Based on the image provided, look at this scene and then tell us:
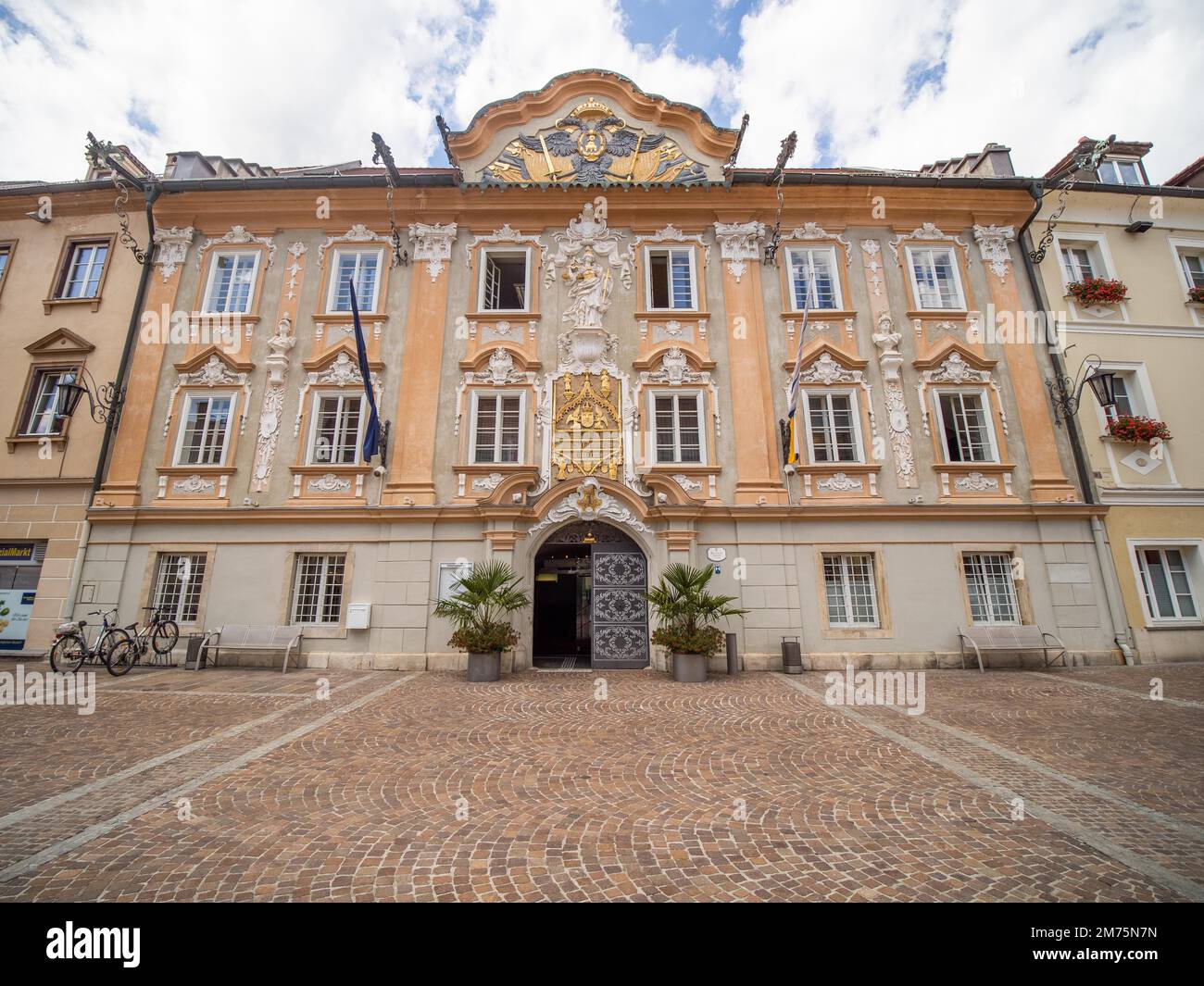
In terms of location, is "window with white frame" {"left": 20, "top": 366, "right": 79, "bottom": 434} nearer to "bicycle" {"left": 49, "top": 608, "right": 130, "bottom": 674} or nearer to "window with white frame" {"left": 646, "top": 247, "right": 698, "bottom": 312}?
"bicycle" {"left": 49, "top": 608, "right": 130, "bottom": 674}

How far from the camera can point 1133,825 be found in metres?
3.99

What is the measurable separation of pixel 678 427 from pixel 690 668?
19.0ft

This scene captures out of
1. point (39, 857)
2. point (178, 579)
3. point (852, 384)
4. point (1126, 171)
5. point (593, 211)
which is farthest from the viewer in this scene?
point (1126, 171)

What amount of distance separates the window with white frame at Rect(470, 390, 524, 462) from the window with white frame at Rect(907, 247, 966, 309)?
11.1 metres

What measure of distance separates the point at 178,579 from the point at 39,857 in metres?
11.0

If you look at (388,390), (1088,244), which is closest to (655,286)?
(388,390)

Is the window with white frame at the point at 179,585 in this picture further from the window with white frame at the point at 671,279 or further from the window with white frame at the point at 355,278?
the window with white frame at the point at 671,279

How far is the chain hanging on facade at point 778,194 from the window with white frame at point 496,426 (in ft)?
25.4

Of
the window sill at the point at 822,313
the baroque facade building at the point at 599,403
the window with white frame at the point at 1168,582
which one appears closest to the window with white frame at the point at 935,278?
the baroque facade building at the point at 599,403

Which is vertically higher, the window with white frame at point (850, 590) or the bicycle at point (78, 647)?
the window with white frame at point (850, 590)

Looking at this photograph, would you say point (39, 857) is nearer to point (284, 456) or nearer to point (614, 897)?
point (614, 897)

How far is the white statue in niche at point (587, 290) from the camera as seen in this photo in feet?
44.5

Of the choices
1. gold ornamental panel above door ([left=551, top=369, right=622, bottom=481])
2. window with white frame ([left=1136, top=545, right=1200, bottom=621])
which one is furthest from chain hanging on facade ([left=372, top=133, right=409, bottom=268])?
window with white frame ([left=1136, top=545, right=1200, bottom=621])

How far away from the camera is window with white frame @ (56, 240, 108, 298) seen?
14461 mm
